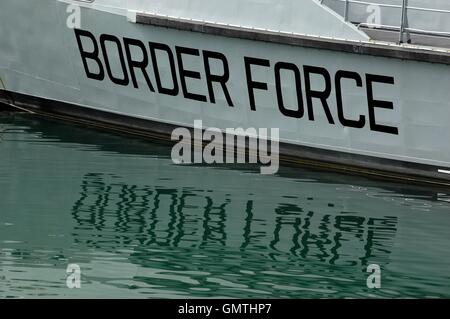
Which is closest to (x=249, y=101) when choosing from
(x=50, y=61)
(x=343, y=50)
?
(x=343, y=50)

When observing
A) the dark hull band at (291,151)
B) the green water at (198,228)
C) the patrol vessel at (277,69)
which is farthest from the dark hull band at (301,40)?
the green water at (198,228)

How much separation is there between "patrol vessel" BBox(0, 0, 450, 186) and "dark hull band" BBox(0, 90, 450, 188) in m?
0.02

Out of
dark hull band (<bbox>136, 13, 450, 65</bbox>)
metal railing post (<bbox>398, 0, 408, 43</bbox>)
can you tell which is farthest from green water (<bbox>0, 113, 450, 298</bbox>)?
metal railing post (<bbox>398, 0, 408, 43</bbox>)

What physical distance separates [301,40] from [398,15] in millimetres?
1388

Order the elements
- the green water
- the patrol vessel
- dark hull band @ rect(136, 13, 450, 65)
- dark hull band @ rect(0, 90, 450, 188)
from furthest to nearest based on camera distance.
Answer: dark hull band @ rect(0, 90, 450, 188) → the patrol vessel → dark hull band @ rect(136, 13, 450, 65) → the green water

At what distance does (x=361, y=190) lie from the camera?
1528cm

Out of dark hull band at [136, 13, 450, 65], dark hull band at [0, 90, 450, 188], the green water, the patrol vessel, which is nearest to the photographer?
the green water

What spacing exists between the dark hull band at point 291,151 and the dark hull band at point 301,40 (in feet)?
4.71

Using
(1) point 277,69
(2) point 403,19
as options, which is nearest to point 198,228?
(1) point 277,69

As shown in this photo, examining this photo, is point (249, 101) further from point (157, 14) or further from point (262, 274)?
point (262, 274)

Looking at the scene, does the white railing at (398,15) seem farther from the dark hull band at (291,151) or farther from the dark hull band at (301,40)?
the dark hull band at (291,151)

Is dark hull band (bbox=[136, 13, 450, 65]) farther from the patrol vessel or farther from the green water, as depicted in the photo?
the green water

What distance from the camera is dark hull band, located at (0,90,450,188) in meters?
15.5

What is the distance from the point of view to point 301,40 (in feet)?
50.9
